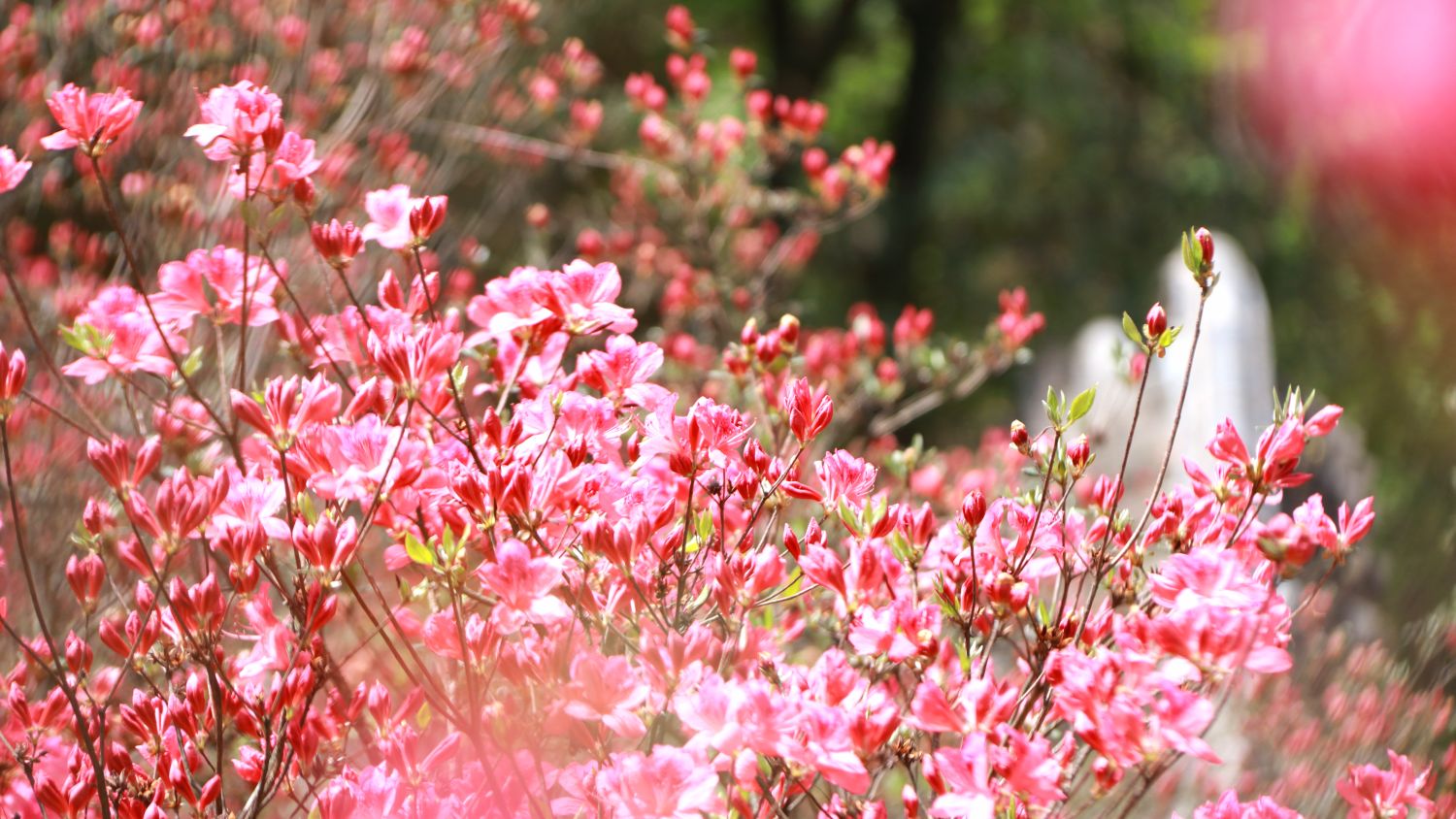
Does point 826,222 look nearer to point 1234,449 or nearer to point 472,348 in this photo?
point 472,348

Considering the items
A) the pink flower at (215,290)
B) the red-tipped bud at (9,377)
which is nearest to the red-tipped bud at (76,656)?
the red-tipped bud at (9,377)

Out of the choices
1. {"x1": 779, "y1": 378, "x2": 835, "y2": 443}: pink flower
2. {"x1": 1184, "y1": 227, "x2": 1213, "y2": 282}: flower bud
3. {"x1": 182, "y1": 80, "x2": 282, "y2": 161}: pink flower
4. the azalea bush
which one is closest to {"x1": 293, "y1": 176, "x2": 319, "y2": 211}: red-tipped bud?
the azalea bush

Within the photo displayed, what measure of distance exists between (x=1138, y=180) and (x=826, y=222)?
829 centimetres

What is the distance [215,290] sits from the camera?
150 cm

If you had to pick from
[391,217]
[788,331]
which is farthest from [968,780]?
[391,217]

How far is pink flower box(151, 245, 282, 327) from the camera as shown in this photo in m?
1.47

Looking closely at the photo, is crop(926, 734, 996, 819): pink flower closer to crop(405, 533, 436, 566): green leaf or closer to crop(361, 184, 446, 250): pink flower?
crop(405, 533, 436, 566): green leaf

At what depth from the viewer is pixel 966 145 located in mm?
10508

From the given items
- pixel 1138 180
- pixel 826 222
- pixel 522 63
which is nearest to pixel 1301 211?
pixel 1138 180

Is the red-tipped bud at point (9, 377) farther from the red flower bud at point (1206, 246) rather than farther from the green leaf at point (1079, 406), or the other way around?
the red flower bud at point (1206, 246)

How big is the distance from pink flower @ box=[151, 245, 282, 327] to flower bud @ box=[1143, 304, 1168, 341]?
43.2 inches

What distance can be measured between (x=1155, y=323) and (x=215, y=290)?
117 cm

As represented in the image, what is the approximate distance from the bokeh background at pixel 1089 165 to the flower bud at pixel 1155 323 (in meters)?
7.84

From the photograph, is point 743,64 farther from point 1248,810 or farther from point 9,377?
point 1248,810
